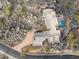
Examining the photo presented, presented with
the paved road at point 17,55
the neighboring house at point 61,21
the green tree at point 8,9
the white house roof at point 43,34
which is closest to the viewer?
the paved road at point 17,55

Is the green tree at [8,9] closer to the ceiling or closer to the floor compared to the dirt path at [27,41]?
closer to the ceiling

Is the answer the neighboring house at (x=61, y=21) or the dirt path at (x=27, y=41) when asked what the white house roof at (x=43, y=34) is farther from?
the neighboring house at (x=61, y=21)

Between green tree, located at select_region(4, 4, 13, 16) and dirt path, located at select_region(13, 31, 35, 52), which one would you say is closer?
dirt path, located at select_region(13, 31, 35, 52)

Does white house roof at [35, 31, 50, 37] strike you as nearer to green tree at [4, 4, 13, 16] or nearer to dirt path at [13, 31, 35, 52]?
dirt path at [13, 31, 35, 52]

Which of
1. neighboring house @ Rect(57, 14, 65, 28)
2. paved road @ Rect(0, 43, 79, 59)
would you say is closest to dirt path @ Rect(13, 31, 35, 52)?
paved road @ Rect(0, 43, 79, 59)

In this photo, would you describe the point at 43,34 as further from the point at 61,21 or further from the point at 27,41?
the point at 61,21

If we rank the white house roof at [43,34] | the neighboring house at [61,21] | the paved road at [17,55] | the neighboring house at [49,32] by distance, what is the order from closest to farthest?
the paved road at [17,55], the neighboring house at [49,32], the white house roof at [43,34], the neighboring house at [61,21]

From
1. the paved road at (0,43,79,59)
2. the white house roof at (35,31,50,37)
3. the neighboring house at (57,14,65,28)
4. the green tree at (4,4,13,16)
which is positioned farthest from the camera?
the green tree at (4,4,13,16)

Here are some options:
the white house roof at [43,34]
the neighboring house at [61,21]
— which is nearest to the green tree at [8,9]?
the white house roof at [43,34]
